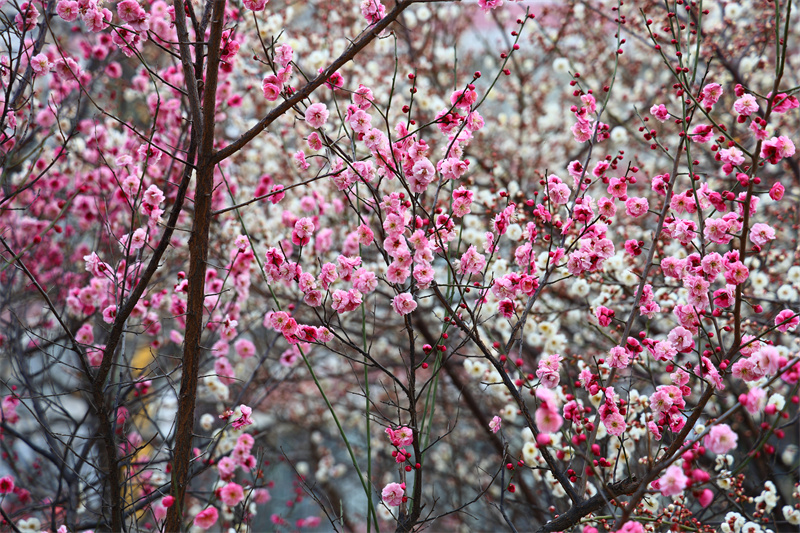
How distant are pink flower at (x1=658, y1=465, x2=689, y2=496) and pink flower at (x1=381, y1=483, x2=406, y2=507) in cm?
103

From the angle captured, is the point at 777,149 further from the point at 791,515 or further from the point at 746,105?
the point at 791,515

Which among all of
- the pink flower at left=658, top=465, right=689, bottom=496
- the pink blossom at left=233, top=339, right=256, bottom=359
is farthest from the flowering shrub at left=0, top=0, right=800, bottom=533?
the pink blossom at left=233, top=339, right=256, bottom=359

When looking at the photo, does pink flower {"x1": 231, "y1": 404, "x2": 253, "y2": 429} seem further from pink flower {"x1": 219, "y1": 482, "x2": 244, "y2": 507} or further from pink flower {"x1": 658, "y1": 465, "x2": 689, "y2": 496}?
pink flower {"x1": 658, "y1": 465, "x2": 689, "y2": 496}

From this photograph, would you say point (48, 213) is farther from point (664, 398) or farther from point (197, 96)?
point (664, 398)

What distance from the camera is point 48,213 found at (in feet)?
15.6

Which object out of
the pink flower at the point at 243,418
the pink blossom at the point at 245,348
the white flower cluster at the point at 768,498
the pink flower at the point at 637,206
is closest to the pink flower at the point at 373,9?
the pink flower at the point at 637,206

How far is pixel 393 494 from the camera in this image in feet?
7.64

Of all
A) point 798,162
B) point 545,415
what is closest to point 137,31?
point 545,415

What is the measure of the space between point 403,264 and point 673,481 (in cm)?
118

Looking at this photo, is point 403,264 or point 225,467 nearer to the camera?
point 403,264

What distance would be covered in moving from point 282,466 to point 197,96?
763 centimetres

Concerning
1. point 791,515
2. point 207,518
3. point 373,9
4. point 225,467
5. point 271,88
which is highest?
point 373,9

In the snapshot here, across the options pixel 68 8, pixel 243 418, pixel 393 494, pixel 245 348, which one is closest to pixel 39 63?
pixel 68 8

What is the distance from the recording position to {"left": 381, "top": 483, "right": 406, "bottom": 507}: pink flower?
232 centimetres
